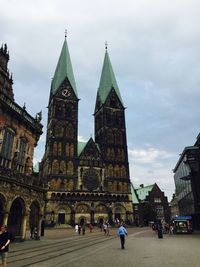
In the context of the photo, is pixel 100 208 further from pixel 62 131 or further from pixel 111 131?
pixel 111 131

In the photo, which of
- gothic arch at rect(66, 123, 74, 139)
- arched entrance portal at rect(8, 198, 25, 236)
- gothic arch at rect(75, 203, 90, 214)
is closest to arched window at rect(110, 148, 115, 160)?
gothic arch at rect(66, 123, 74, 139)

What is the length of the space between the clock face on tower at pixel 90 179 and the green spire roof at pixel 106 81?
22.3m

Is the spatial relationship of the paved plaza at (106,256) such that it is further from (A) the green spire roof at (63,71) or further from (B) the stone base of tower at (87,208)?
(A) the green spire roof at (63,71)

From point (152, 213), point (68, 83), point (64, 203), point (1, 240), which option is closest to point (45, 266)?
point (1, 240)

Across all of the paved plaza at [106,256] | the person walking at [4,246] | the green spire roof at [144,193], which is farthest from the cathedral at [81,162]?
the person walking at [4,246]

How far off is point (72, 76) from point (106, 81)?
1148cm

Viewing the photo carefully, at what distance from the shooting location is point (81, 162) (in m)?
61.6

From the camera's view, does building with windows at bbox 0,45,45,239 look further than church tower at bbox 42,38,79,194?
No

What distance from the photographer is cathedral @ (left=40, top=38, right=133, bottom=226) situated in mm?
56406

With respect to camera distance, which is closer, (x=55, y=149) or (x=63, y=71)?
(x=55, y=149)

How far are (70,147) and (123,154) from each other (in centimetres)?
1509

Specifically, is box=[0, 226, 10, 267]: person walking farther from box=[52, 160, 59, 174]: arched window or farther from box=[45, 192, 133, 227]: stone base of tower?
box=[52, 160, 59, 174]: arched window

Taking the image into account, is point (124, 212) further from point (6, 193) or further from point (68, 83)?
point (6, 193)

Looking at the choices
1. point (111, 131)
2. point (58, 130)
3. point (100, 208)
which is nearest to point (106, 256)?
point (100, 208)
